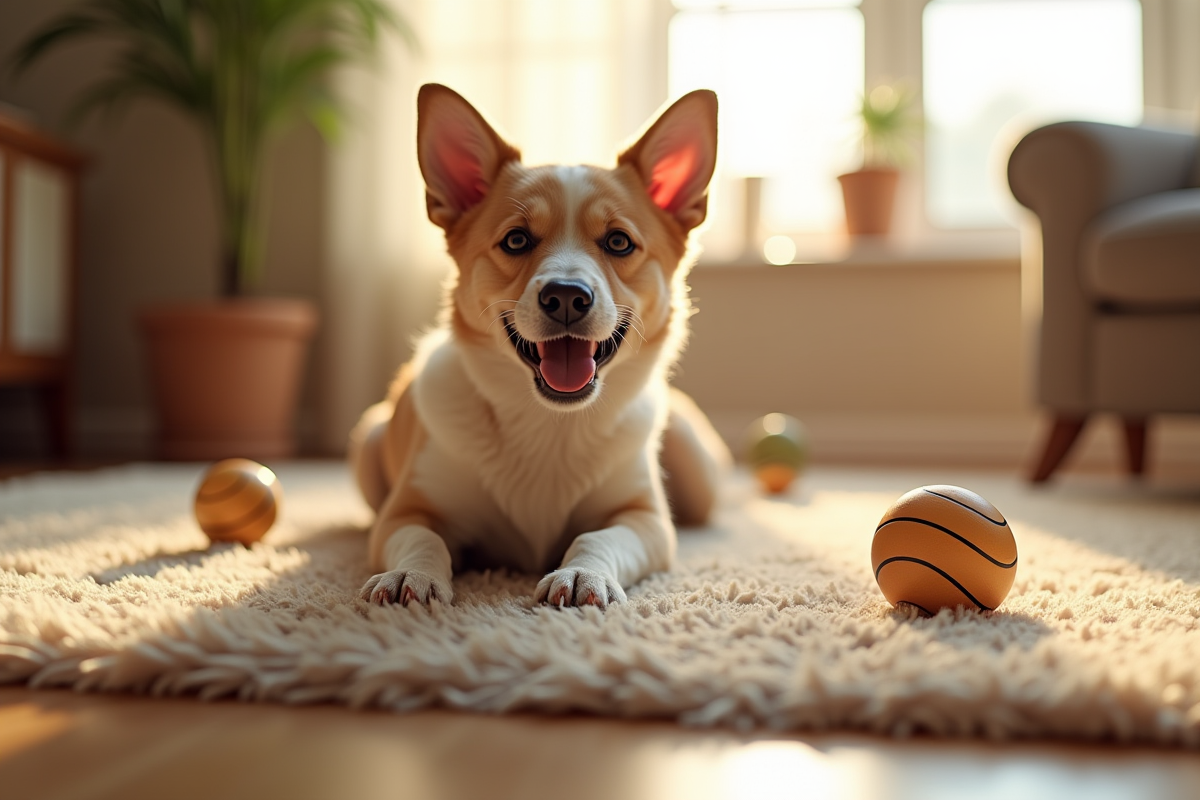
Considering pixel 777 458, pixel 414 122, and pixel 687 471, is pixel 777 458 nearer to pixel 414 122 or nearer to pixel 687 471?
pixel 687 471

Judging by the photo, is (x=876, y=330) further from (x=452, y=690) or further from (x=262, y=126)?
(x=452, y=690)

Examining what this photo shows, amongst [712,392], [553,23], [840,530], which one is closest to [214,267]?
[553,23]

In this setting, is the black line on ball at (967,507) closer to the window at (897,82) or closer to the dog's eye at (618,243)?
the dog's eye at (618,243)

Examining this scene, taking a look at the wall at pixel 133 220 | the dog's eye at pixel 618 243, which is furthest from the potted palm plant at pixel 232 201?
the dog's eye at pixel 618 243

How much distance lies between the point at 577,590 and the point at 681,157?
2.65 feet

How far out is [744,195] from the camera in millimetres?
4301

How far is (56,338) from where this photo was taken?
406cm

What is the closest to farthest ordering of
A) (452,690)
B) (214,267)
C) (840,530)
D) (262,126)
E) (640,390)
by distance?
(452,690), (640,390), (840,530), (262,126), (214,267)

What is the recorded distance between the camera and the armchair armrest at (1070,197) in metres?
2.79

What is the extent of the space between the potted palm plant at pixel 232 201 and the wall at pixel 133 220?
65 cm

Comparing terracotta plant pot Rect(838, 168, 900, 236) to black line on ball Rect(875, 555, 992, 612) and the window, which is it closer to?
the window

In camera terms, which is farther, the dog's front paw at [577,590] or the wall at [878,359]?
the wall at [878,359]

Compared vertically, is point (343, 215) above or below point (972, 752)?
above

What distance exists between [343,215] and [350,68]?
2.19 feet
